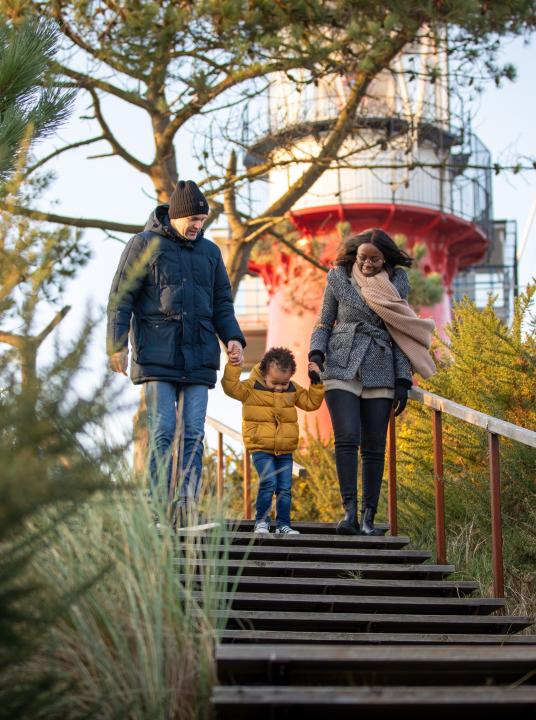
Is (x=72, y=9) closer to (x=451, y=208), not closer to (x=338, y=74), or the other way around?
(x=338, y=74)

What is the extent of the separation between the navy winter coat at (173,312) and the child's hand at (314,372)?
0.41m

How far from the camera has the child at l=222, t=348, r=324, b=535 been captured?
7.22 m

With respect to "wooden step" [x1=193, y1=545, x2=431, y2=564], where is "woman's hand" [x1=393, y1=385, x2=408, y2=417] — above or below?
above

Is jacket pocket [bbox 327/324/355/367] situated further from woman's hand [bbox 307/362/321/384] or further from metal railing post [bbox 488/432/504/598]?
metal railing post [bbox 488/432/504/598]

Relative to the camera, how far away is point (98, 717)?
3.55 m

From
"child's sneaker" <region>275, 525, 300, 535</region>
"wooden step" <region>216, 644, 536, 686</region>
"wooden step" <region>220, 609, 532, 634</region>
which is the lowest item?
"wooden step" <region>216, 644, 536, 686</region>

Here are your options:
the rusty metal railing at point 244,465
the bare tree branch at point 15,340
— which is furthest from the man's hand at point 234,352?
the bare tree branch at point 15,340

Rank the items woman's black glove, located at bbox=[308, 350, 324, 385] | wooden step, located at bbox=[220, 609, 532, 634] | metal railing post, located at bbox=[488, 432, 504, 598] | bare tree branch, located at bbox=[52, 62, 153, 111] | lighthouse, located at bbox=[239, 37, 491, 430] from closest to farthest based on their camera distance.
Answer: wooden step, located at bbox=[220, 609, 532, 634] → metal railing post, located at bbox=[488, 432, 504, 598] → woman's black glove, located at bbox=[308, 350, 324, 385] → bare tree branch, located at bbox=[52, 62, 153, 111] → lighthouse, located at bbox=[239, 37, 491, 430]

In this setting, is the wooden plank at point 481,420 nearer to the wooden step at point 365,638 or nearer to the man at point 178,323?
the wooden step at point 365,638

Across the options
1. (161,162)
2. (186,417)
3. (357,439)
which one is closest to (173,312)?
(186,417)

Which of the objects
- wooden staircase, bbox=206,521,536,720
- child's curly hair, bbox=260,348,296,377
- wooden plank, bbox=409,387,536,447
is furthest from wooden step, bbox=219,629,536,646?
child's curly hair, bbox=260,348,296,377

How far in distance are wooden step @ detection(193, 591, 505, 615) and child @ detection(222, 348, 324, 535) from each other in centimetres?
141

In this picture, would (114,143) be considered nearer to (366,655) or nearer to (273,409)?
(273,409)

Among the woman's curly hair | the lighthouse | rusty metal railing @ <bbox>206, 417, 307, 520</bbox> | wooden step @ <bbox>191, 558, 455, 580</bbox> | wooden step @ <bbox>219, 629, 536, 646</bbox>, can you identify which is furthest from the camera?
the lighthouse
